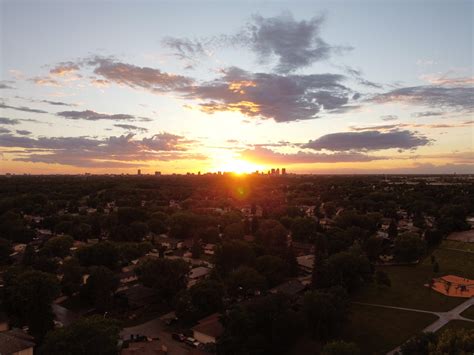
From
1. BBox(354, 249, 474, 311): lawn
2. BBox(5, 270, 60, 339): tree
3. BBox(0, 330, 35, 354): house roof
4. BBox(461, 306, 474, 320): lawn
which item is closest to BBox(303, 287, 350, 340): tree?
BBox(354, 249, 474, 311): lawn

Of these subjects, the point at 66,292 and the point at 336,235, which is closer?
the point at 66,292

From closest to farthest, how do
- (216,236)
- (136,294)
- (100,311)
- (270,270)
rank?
(100,311)
(136,294)
(270,270)
(216,236)

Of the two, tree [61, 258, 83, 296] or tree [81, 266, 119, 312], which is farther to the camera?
tree [61, 258, 83, 296]

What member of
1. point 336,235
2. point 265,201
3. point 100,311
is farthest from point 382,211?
point 100,311

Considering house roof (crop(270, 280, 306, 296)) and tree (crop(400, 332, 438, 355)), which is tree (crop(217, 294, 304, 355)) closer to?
tree (crop(400, 332, 438, 355))

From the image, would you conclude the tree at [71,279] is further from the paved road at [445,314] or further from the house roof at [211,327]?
the paved road at [445,314]

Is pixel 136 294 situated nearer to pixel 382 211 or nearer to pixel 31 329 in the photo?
pixel 31 329
